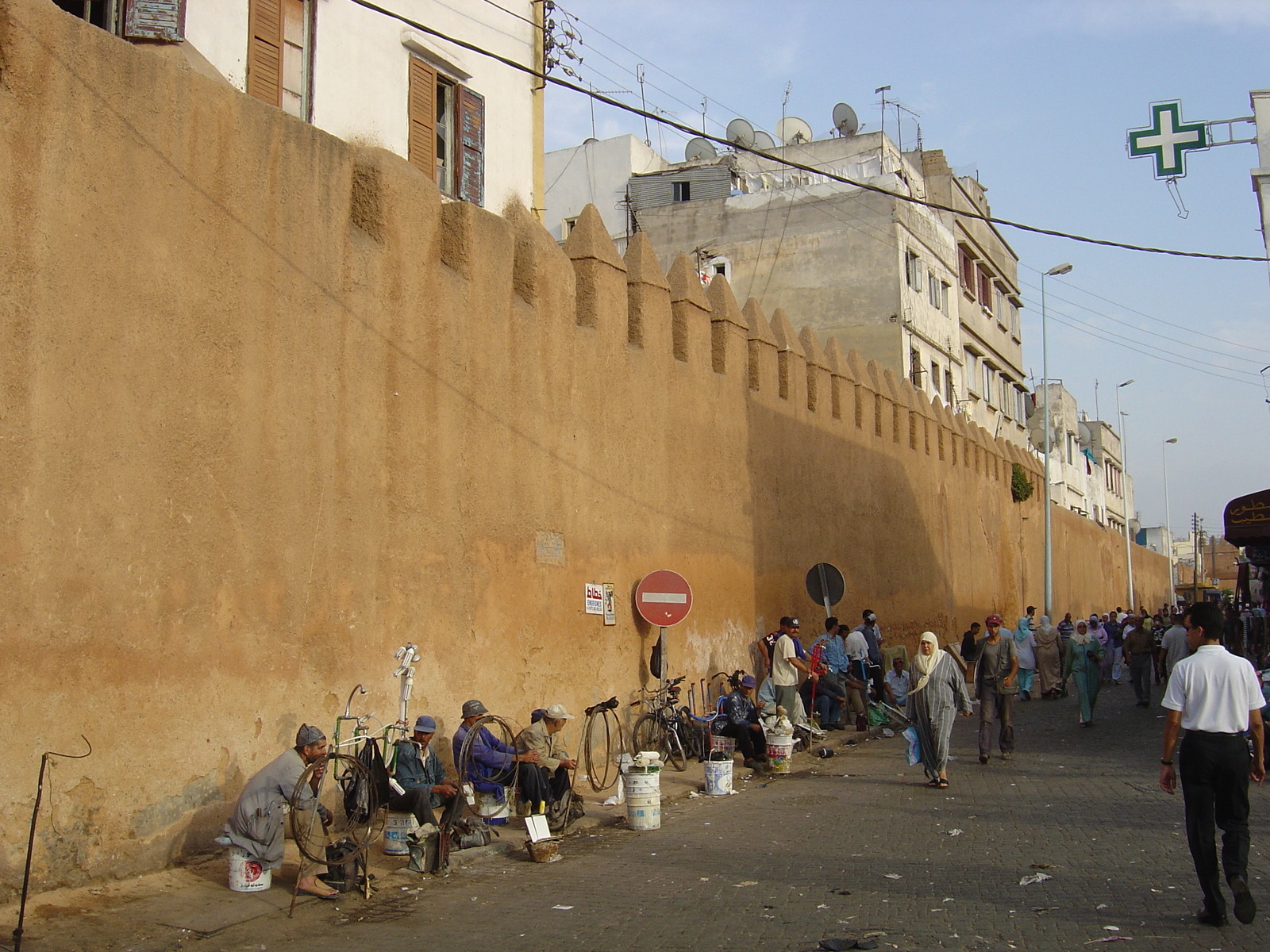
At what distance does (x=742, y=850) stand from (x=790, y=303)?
81.8ft

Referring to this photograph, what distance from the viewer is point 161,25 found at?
11.6 metres

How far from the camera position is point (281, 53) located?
13609 millimetres

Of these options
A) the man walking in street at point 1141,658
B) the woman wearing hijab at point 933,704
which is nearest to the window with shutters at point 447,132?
the woman wearing hijab at point 933,704

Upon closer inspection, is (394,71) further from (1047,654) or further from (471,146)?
(1047,654)

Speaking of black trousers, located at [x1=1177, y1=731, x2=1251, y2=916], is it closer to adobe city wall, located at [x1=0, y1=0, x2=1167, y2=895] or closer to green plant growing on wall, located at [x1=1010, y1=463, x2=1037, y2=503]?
adobe city wall, located at [x1=0, y1=0, x2=1167, y2=895]

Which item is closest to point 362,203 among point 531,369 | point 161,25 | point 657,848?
point 531,369

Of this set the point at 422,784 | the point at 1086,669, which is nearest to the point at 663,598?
the point at 422,784

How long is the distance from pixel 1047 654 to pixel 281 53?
1568 centimetres

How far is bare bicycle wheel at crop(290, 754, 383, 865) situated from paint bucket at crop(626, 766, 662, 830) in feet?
8.44

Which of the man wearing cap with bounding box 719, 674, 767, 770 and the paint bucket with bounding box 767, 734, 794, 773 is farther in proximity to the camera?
the man wearing cap with bounding box 719, 674, 767, 770

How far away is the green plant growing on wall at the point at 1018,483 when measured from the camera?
1302 inches

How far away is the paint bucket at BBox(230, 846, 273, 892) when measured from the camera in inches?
292

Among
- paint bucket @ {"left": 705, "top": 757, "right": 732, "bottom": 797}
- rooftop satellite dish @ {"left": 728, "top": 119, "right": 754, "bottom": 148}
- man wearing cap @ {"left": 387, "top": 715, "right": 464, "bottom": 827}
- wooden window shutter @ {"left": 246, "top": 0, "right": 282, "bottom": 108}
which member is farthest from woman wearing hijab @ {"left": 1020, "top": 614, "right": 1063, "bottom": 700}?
rooftop satellite dish @ {"left": 728, "top": 119, "right": 754, "bottom": 148}

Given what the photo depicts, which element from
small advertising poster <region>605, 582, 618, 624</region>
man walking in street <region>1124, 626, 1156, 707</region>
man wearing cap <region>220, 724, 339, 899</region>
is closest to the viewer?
man wearing cap <region>220, 724, 339, 899</region>
